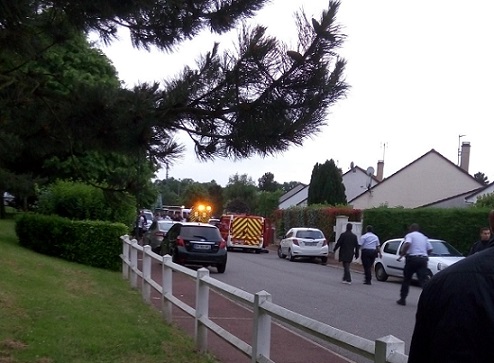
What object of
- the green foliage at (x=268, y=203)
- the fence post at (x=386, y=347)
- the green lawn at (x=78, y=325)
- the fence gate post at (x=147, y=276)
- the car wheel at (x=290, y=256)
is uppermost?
the green foliage at (x=268, y=203)

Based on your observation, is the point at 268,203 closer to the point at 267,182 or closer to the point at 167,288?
the point at 267,182

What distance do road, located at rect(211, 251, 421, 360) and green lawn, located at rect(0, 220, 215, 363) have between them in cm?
331

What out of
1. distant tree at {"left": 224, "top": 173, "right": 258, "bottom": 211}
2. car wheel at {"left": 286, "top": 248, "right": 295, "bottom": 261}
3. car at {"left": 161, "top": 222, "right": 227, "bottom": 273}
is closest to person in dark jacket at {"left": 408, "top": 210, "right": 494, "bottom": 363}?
car at {"left": 161, "top": 222, "right": 227, "bottom": 273}

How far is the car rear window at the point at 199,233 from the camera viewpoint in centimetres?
2323

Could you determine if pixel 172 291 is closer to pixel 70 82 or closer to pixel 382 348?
pixel 70 82

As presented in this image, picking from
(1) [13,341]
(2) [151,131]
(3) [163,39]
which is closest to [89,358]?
(1) [13,341]

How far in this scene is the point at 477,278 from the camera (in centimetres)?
213

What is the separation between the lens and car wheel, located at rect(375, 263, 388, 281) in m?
23.8

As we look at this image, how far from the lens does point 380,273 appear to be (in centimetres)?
2395

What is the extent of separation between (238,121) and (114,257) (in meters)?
15.1

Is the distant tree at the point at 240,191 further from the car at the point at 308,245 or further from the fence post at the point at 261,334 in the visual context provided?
the fence post at the point at 261,334

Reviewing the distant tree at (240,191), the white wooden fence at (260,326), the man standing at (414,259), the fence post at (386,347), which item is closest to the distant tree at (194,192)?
the distant tree at (240,191)

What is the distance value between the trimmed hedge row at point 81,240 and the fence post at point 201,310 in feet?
42.1

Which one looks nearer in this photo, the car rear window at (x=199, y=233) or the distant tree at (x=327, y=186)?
the car rear window at (x=199, y=233)
